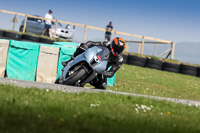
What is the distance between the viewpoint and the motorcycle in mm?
7941

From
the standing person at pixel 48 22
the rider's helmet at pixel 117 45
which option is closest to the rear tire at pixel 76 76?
the rider's helmet at pixel 117 45

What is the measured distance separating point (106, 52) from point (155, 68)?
13105 mm

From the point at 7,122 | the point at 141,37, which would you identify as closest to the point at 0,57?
the point at 7,122

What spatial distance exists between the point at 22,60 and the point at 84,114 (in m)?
7.33

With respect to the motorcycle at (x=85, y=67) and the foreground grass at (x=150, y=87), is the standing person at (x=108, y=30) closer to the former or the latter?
the foreground grass at (x=150, y=87)

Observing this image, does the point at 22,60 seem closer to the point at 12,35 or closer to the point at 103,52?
the point at 103,52

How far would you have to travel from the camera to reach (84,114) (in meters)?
4.81

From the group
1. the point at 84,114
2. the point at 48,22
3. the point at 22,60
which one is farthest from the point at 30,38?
the point at 84,114

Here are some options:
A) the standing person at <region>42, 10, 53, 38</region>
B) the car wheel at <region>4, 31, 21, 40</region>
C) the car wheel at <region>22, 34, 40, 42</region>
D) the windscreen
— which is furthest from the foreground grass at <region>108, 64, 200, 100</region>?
the standing person at <region>42, 10, 53, 38</region>

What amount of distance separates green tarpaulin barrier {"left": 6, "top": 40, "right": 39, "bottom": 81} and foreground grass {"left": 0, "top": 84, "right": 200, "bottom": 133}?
5.49 metres

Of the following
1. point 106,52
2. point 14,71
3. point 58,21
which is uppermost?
point 58,21

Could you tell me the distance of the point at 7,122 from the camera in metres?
3.84

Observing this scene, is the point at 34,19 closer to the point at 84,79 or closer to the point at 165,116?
the point at 84,79

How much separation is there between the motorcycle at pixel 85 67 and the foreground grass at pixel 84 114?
49.2 inches
